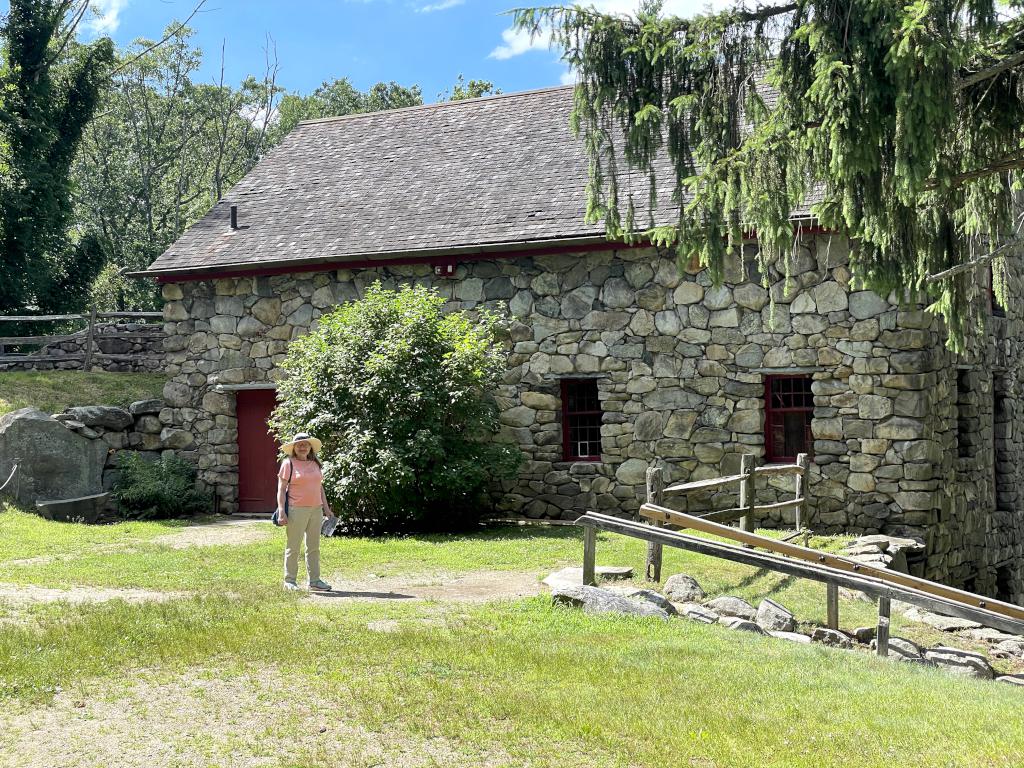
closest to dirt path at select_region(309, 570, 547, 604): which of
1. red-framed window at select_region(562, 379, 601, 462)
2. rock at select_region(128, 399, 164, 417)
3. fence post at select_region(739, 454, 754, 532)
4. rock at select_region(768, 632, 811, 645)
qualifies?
rock at select_region(768, 632, 811, 645)

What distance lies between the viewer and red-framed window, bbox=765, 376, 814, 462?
49.2ft

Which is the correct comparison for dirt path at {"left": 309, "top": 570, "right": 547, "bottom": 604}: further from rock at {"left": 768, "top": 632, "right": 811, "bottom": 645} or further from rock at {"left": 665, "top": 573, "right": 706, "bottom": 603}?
rock at {"left": 768, "top": 632, "right": 811, "bottom": 645}

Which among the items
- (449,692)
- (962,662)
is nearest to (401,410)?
(962,662)

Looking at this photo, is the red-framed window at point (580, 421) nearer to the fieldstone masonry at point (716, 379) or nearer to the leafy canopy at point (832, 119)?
the fieldstone masonry at point (716, 379)

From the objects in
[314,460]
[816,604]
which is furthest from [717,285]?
[314,460]

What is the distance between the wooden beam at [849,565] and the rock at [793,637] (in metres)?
0.76

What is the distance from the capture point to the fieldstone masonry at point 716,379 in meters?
14.2

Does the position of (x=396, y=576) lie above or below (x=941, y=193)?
below

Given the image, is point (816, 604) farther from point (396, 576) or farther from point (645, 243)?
point (645, 243)

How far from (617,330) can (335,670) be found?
947 cm

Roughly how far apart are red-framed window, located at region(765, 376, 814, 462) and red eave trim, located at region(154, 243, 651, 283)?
270cm

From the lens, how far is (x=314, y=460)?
10.6 meters

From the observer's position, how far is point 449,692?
6.48 meters

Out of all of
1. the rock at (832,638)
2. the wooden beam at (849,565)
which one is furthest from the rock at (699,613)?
the rock at (832,638)
